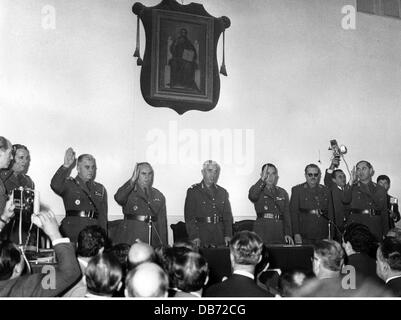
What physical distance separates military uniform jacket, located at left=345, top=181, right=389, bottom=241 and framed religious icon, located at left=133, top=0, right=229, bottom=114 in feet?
7.48

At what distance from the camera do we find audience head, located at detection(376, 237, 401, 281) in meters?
2.71

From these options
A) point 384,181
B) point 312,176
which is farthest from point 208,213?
point 384,181

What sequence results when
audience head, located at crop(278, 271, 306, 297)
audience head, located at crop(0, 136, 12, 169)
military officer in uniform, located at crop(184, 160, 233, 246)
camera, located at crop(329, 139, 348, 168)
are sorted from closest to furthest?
audience head, located at crop(278, 271, 306, 297) < audience head, located at crop(0, 136, 12, 169) < military officer in uniform, located at crop(184, 160, 233, 246) < camera, located at crop(329, 139, 348, 168)

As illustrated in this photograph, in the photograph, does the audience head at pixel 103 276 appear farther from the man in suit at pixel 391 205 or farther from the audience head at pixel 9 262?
the man in suit at pixel 391 205

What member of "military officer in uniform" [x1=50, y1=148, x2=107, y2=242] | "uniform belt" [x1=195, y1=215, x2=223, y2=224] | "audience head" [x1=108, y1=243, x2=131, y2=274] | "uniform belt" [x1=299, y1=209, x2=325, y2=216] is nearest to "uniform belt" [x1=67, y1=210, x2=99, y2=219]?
"military officer in uniform" [x1=50, y1=148, x2=107, y2=242]

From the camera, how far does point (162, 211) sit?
534 cm

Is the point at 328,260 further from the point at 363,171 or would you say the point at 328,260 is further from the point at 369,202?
the point at 363,171

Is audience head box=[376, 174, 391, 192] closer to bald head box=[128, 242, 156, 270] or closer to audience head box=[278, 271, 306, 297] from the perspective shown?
audience head box=[278, 271, 306, 297]

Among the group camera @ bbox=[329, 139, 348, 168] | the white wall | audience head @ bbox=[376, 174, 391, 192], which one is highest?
the white wall

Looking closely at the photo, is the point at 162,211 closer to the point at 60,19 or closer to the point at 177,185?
the point at 177,185

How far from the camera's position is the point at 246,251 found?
235 cm

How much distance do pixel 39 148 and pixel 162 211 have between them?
70.3 inches

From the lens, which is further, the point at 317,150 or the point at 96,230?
the point at 317,150
